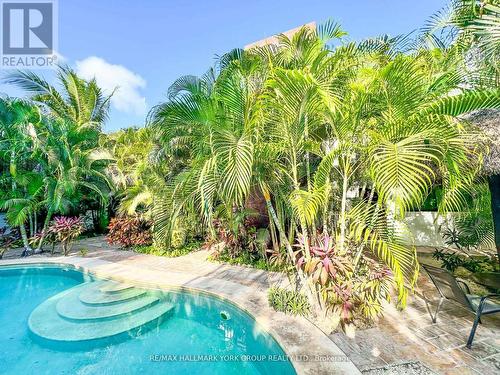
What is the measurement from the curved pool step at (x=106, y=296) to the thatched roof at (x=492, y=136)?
792 cm

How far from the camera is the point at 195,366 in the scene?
3.96m

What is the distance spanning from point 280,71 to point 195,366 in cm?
467

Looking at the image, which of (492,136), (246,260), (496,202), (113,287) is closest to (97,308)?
(113,287)

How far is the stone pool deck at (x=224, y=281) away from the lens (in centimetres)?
333

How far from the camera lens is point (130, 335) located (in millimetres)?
4871

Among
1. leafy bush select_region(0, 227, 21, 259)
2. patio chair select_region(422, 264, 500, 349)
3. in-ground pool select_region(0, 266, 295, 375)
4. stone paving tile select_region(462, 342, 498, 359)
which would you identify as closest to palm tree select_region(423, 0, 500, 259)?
patio chair select_region(422, 264, 500, 349)

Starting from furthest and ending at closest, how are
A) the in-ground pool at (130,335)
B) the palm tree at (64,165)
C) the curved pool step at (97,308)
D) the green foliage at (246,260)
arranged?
the palm tree at (64,165), the green foliage at (246,260), the curved pool step at (97,308), the in-ground pool at (130,335)

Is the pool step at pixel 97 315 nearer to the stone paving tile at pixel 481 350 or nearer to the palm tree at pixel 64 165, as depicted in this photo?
the palm tree at pixel 64 165

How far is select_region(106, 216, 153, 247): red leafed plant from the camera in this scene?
10422 millimetres

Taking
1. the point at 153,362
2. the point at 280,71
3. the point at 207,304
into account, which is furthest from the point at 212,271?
the point at 280,71

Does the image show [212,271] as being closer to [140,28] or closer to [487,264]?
[487,264]

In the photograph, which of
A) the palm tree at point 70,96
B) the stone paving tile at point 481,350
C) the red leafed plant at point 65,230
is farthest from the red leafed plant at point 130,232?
the stone paving tile at point 481,350

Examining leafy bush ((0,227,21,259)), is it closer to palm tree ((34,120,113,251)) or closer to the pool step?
palm tree ((34,120,113,251))

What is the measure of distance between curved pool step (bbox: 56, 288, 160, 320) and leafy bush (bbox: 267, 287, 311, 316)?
120 inches
